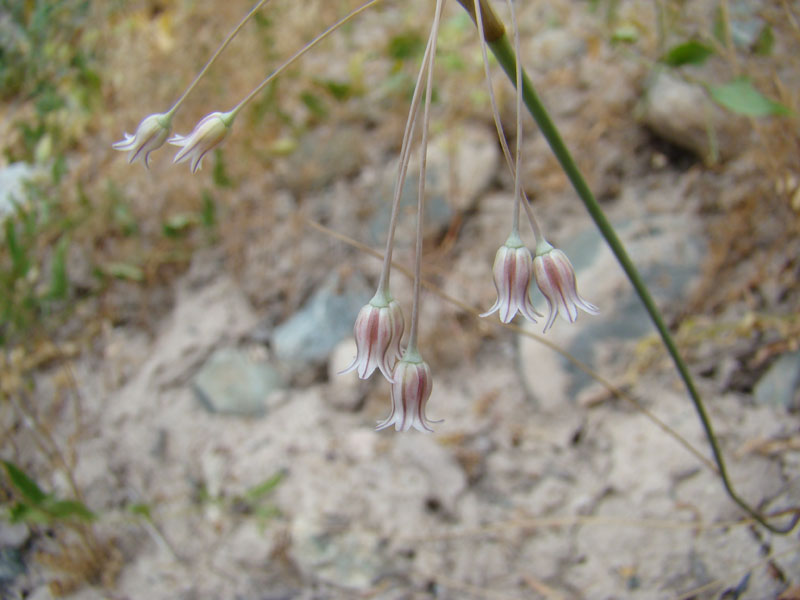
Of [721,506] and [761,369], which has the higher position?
[761,369]

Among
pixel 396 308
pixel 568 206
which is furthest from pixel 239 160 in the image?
pixel 396 308

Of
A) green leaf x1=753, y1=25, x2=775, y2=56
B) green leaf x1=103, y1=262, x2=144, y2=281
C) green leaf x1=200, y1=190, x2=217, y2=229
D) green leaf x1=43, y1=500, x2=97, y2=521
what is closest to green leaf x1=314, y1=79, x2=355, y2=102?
green leaf x1=200, y1=190, x2=217, y2=229

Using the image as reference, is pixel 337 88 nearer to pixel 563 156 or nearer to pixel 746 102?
pixel 746 102

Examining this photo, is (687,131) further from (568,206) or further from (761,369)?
(761,369)

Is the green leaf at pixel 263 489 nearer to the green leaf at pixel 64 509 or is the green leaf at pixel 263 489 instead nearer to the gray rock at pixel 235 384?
the gray rock at pixel 235 384

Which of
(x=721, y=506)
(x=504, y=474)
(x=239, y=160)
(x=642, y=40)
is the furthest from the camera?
(x=239, y=160)

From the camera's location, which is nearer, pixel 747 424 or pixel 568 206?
pixel 747 424

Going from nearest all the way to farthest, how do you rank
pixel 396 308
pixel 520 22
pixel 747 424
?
pixel 396 308
pixel 747 424
pixel 520 22
